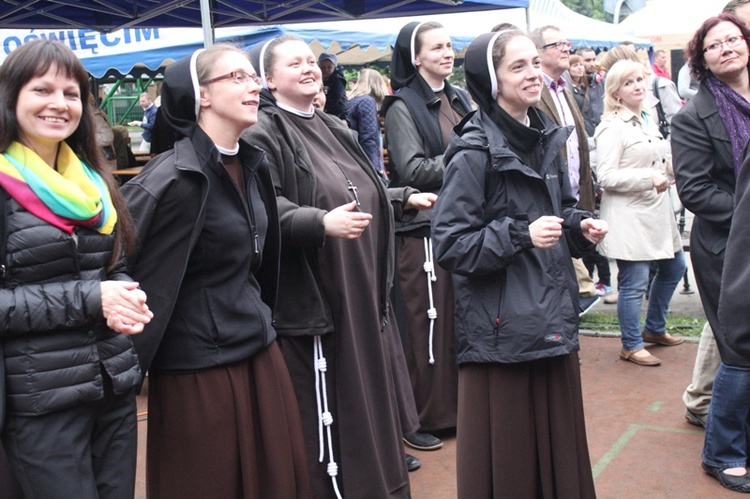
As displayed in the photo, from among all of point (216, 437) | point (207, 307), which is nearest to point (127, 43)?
point (207, 307)

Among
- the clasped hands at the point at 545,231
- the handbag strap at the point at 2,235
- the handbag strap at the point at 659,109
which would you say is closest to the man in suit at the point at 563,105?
the clasped hands at the point at 545,231

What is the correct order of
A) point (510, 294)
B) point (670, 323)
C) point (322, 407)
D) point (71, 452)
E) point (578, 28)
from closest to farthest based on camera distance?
point (71, 452) → point (510, 294) → point (322, 407) → point (670, 323) → point (578, 28)

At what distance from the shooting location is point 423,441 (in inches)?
196

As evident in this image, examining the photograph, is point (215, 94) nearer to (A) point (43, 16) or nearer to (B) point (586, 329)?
(B) point (586, 329)

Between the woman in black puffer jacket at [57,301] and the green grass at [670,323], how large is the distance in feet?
17.1

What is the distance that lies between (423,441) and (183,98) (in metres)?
2.55

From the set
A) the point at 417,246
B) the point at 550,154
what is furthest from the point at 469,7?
the point at 550,154

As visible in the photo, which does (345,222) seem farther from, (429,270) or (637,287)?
(637,287)

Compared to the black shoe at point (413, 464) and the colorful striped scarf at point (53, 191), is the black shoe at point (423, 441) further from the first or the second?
the colorful striped scarf at point (53, 191)

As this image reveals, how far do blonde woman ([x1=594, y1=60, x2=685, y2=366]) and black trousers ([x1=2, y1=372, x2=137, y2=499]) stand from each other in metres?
4.11

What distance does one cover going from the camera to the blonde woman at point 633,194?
603 cm

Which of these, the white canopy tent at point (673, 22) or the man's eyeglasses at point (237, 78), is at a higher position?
the white canopy tent at point (673, 22)

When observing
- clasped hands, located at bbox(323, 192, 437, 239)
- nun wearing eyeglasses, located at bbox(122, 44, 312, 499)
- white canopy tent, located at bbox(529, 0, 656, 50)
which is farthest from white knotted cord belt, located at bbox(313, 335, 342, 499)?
white canopy tent, located at bbox(529, 0, 656, 50)

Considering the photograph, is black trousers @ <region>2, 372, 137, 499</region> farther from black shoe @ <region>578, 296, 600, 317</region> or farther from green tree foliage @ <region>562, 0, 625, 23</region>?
green tree foliage @ <region>562, 0, 625, 23</region>
